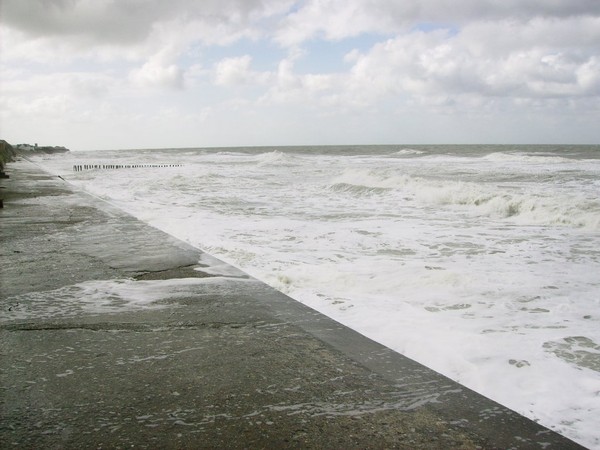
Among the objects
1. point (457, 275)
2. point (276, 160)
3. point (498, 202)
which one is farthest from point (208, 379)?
point (276, 160)

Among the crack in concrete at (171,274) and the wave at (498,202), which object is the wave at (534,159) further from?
the crack in concrete at (171,274)

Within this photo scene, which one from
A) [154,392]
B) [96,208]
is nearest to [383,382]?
[154,392]

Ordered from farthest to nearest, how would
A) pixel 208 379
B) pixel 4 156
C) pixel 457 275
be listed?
pixel 4 156
pixel 457 275
pixel 208 379

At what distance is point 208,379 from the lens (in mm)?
2215

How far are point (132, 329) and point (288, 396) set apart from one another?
4.21ft

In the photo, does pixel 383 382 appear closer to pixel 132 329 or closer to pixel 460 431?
pixel 460 431

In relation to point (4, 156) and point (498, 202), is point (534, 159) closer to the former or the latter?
point (498, 202)

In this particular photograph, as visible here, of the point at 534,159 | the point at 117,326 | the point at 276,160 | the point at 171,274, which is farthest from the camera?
the point at 276,160

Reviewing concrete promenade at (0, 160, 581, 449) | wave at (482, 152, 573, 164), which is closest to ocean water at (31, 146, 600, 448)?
concrete promenade at (0, 160, 581, 449)

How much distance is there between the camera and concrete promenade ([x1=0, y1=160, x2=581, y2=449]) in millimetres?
1761

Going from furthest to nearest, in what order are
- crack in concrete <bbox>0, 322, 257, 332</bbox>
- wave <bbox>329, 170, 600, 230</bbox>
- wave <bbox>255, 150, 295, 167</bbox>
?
wave <bbox>255, 150, 295, 167</bbox> < wave <bbox>329, 170, 600, 230</bbox> < crack in concrete <bbox>0, 322, 257, 332</bbox>

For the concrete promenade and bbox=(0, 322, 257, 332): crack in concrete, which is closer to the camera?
the concrete promenade

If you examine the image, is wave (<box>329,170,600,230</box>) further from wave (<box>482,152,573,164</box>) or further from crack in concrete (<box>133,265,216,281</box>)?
wave (<box>482,152,573,164</box>)

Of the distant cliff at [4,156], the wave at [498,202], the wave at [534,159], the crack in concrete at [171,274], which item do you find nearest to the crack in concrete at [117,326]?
the crack in concrete at [171,274]
